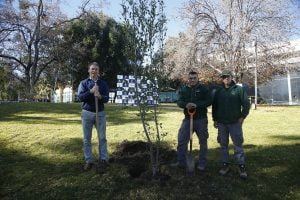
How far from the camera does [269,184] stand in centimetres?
659

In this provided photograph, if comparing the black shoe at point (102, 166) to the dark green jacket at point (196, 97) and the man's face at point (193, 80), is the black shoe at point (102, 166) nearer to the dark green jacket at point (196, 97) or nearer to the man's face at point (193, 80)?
the dark green jacket at point (196, 97)

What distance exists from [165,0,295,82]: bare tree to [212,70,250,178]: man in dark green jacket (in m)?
18.1

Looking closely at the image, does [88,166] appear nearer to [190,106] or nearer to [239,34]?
[190,106]

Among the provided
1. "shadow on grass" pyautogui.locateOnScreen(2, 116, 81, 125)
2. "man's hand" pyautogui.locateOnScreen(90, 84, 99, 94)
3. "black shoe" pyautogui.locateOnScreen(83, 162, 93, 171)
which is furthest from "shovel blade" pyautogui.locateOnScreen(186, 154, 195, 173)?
"shadow on grass" pyautogui.locateOnScreen(2, 116, 81, 125)

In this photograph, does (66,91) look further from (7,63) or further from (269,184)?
(269,184)

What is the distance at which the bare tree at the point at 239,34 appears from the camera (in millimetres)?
24281

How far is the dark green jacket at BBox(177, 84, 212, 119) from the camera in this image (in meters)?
6.74

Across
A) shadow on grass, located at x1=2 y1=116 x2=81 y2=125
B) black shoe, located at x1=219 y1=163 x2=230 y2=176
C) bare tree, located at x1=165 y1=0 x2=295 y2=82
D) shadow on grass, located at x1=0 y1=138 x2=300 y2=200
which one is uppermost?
bare tree, located at x1=165 y1=0 x2=295 y2=82

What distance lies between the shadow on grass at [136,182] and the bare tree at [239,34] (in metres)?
17.2

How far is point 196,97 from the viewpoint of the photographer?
22.2 feet

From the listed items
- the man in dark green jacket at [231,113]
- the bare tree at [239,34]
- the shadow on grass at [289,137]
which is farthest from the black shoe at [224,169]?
the bare tree at [239,34]

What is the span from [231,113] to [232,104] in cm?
17

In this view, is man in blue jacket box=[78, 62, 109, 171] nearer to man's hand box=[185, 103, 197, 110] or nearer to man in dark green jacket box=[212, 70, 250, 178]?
man's hand box=[185, 103, 197, 110]

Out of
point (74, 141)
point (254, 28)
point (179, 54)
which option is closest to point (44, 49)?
point (179, 54)
